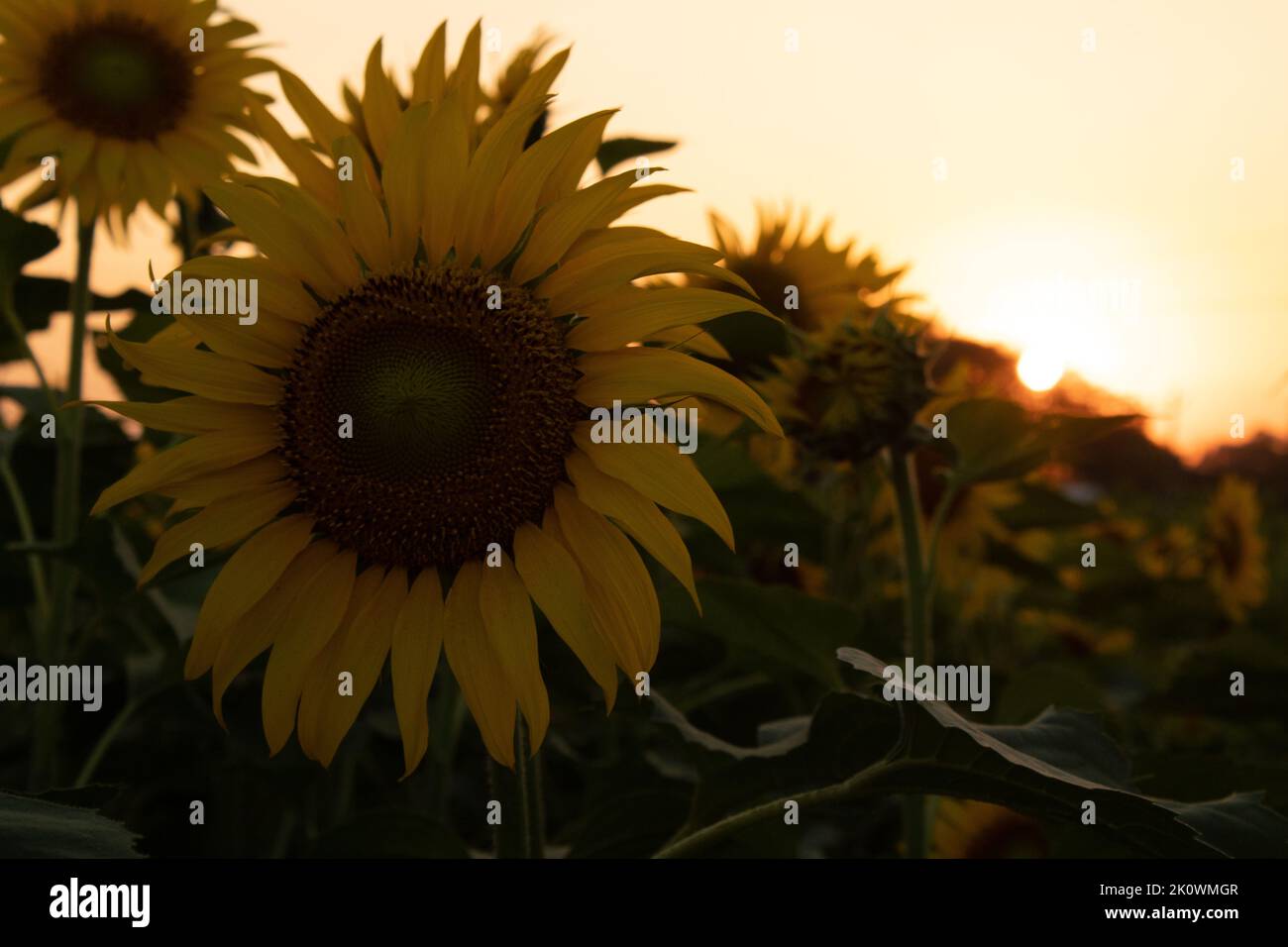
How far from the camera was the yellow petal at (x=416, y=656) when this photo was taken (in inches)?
42.5

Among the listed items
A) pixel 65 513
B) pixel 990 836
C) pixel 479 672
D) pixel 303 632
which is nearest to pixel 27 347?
pixel 65 513

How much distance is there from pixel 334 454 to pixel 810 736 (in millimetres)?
555

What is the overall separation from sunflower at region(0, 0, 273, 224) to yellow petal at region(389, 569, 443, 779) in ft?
2.86

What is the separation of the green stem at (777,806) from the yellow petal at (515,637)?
208mm

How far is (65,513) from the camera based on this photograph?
160cm

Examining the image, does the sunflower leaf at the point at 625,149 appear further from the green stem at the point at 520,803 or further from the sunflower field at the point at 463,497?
the green stem at the point at 520,803

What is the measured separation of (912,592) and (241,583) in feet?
2.82

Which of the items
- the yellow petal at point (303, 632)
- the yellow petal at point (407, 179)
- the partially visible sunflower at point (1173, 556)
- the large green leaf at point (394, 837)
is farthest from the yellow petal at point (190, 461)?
the partially visible sunflower at point (1173, 556)

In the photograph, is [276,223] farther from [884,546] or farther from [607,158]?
[884,546]

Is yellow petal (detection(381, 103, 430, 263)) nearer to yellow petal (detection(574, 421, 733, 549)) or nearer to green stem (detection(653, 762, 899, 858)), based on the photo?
yellow petal (detection(574, 421, 733, 549))

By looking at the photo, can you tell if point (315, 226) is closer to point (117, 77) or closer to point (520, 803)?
point (520, 803)

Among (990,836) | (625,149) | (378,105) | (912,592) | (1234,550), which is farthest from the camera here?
(1234,550)

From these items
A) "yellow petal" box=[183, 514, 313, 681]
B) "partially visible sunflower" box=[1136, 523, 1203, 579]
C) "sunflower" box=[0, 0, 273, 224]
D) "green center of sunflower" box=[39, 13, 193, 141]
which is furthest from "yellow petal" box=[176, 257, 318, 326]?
"partially visible sunflower" box=[1136, 523, 1203, 579]
